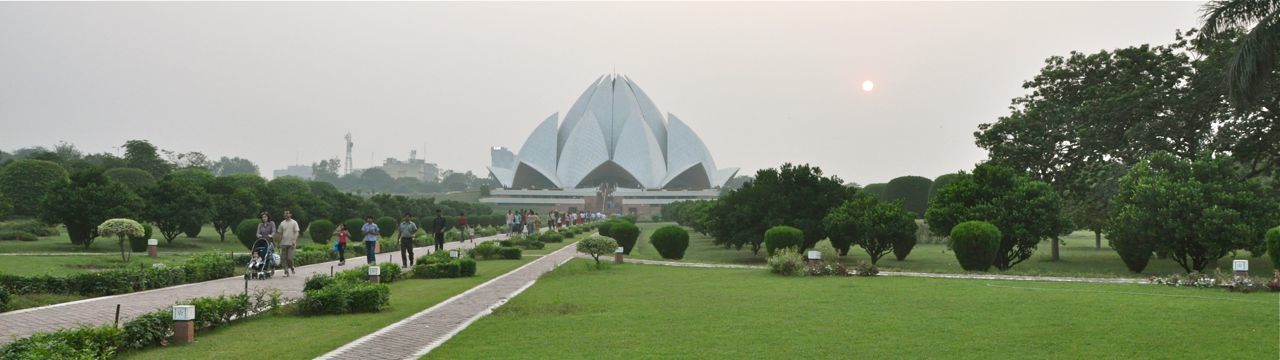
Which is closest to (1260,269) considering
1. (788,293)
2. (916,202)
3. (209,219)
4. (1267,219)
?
(1267,219)

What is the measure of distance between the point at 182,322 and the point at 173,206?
15953 millimetres

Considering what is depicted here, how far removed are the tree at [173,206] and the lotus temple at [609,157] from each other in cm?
5371

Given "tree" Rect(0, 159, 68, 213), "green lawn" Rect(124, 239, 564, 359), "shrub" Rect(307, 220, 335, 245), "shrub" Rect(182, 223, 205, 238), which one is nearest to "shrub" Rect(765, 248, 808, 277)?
"green lawn" Rect(124, 239, 564, 359)

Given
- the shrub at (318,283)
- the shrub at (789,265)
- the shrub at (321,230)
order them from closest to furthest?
the shrub at (318,283)
the shrub at (789,265)
the shrub at (321,230)

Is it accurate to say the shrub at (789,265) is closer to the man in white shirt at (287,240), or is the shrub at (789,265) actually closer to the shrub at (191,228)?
the man in white shirt at (287,240)

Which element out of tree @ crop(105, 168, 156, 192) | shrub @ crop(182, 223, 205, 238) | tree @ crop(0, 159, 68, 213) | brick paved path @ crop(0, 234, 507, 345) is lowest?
brick paved path @ crop(0, 234, 507, 345)

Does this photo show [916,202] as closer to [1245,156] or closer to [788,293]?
[1245,156]

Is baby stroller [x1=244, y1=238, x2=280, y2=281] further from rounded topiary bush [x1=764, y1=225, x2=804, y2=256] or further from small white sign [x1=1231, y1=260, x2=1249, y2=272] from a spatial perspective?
small white sign [x1=1231, y1=260, x2=1249, y2=272]

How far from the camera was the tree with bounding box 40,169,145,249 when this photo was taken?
18.6 meters

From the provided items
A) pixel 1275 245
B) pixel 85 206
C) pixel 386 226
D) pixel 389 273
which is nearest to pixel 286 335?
pixel 389 273

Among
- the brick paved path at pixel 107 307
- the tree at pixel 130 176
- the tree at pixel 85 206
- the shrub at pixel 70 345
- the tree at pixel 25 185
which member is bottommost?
the brick paved path at pixel 107 307

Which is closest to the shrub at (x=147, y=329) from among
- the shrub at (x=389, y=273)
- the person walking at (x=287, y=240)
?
the shrub at (x=389, y=273)

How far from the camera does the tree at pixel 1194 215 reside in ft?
43.9

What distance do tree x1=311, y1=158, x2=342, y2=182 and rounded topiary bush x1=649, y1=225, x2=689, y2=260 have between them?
139m
